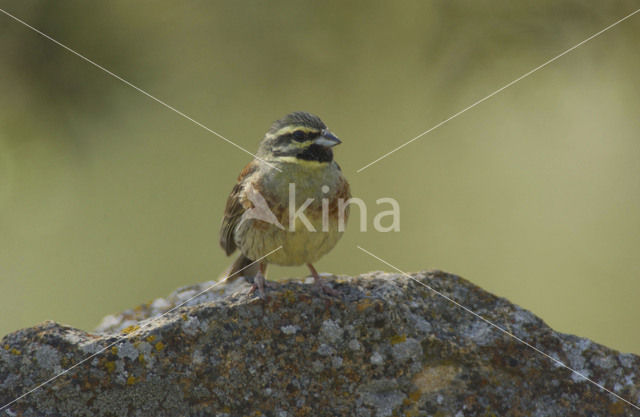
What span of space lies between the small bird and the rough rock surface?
72 cm

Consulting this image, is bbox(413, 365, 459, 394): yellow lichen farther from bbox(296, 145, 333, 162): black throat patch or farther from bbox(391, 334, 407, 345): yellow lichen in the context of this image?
bbox(296, 145, 333, 162): black throat patch

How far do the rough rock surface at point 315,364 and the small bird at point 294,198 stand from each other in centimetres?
72

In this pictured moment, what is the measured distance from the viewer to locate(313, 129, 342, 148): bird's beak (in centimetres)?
488

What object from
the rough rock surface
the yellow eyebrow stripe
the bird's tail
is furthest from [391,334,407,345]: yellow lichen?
the bird's tail

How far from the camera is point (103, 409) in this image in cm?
348

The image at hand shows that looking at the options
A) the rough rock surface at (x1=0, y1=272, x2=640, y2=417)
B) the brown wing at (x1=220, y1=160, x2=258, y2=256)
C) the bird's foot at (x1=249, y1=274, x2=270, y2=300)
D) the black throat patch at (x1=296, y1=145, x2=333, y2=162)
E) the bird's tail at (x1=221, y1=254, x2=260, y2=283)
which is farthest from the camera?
the bird's tail at (x1=221, y1=254, x2=260, y2=283)

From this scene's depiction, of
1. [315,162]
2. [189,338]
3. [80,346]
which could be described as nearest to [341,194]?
[315,162]

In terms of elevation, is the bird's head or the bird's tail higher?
the bird's head

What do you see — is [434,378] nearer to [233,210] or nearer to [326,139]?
[326,139]

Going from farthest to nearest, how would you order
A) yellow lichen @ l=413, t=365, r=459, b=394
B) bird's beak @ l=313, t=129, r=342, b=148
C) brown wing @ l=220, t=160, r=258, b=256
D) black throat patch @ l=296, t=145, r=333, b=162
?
brown wing @ l=220, t=160, r=258, b=256, black throat patch @ l=296, t=145, r=333, b=162, bird's beak @ l=313, t=129, r=342, b=148, yellow lichen @ l=413, t=365, r=459, b=394

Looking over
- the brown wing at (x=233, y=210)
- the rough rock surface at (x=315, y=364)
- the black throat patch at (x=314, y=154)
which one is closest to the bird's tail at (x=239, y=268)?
the brown wing at (x=233, y=210)

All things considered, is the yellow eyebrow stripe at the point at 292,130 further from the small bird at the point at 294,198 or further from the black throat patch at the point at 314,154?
the black throat patch at the point at 314,154

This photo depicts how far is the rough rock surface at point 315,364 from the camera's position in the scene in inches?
139

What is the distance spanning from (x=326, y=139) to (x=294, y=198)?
49 centimetres
